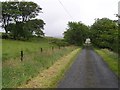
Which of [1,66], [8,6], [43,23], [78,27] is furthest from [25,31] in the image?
[1,66]

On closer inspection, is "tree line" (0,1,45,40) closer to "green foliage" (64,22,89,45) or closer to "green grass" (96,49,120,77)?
"green foliage" (64,22,89,45)

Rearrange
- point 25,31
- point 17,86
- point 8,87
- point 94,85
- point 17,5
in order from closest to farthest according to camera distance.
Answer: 1. point 8,87
2. point 17,86
3. point 94,85
4. point 25,31
5. point 17,5

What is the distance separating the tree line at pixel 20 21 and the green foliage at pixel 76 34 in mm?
9618

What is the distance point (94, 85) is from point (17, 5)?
78.4 m

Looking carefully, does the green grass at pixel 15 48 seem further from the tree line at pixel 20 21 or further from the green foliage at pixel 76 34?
the green foliage at pixel 76 34

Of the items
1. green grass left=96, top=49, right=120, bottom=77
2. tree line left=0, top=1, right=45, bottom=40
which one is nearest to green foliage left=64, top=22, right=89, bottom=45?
tree line left=0, top=1, right=45, bottom=40

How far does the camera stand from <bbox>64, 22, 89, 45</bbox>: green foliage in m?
96.4

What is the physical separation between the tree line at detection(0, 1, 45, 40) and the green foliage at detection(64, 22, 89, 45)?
9618mm

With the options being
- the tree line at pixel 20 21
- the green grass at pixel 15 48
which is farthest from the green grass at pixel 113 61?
the tree line at pixel 20 21

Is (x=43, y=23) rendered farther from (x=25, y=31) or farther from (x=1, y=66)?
(x=1, y=66)

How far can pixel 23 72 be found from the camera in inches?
632

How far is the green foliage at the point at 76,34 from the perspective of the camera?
316 feet

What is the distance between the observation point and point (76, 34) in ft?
320

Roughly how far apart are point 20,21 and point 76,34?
2205 centimetres
